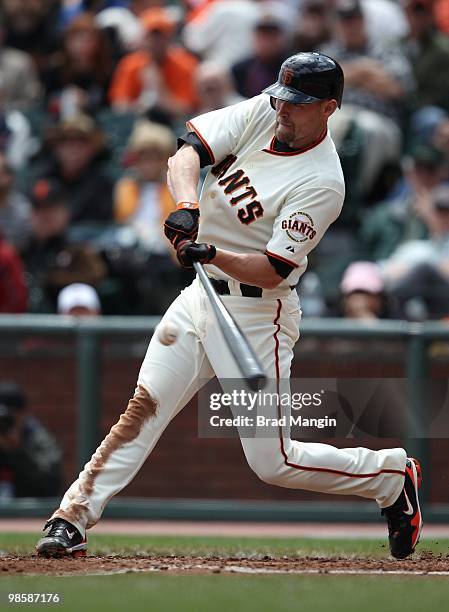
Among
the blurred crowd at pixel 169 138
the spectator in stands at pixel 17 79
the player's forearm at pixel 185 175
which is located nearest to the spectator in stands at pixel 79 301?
the blurred crowd at pixel 169 138

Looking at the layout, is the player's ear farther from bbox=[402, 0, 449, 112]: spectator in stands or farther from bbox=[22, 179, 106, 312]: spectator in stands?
bbox=[402, 0, 449, 112]: spectator in stands

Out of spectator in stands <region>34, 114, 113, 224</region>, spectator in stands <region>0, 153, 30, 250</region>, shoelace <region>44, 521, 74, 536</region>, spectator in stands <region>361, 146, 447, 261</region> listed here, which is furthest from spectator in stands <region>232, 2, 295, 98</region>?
shoelace <region>44, 521, 74, 536</region>

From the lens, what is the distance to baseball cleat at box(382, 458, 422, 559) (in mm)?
5457

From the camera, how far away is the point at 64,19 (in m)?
11.9

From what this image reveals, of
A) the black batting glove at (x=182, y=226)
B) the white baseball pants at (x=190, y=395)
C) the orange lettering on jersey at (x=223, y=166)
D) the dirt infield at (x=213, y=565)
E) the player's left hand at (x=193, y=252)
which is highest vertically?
the orange lettering on jersey at (x=223, y=166)

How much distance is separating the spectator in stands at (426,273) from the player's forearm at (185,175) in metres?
3.91

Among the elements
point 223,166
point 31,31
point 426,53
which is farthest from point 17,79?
point 223,166

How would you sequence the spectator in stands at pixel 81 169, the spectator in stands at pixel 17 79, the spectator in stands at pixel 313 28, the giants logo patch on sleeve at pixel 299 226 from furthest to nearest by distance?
1. the spectator in stands at pixel 17 79
2. the spectator in stands at pixel 313 28
3. the spectator in stands at pixel 81 169
4. the giants logo patch on sleeve at pixel 299 226

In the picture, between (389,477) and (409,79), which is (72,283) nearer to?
(409,79)

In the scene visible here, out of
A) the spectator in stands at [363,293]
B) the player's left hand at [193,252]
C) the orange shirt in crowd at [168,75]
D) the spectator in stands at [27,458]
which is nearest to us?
the player's left hand at [193,252]

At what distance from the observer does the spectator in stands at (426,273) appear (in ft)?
29.0

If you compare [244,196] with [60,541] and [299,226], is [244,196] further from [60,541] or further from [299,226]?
[60,541]

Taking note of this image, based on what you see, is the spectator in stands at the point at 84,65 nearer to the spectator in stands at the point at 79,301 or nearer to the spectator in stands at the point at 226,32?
the spectator in stands at the point at 226,32

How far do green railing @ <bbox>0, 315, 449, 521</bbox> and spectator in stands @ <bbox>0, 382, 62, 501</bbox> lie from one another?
→ 0.10 meters
